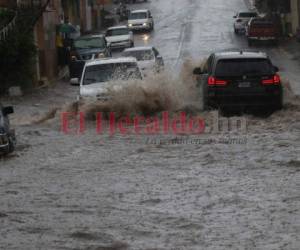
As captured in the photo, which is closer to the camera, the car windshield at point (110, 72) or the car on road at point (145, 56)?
the car windshield at point (110, 72)

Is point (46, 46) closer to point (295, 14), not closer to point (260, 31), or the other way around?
point (260, 31)

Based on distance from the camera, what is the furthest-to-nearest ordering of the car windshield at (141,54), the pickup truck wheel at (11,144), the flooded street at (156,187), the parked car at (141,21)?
the parked car at (141,21) → the car windshield at (141,54) → the pickup truck wheel at (11,144) → the flooded street at (156,187)

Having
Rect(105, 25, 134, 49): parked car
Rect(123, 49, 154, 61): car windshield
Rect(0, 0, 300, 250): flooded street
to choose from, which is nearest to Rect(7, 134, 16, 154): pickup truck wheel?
Rect(0, 0, 300, 250): flooded street

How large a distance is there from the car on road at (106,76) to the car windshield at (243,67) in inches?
127

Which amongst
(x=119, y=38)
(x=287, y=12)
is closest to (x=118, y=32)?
(x=119, y=38)

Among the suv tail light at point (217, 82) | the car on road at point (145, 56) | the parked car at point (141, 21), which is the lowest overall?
the parked car at point (141, 21)

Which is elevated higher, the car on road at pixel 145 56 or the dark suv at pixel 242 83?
the dark suv at pixel 242 83

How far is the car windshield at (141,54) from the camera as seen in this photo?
3297 centimetres

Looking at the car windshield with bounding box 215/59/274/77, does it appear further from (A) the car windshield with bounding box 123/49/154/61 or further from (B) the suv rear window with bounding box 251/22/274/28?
(B) the suv rear window with bounding box 251/22/274/28

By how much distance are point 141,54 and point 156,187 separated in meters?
20.2

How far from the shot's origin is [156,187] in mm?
13555

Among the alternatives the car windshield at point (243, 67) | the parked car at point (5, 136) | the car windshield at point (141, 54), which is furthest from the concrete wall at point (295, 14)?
the parked car at point (5, 136)

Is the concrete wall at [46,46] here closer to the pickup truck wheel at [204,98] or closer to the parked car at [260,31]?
the parked car at [260,31]

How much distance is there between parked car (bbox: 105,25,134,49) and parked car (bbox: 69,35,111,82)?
32.0 feet
